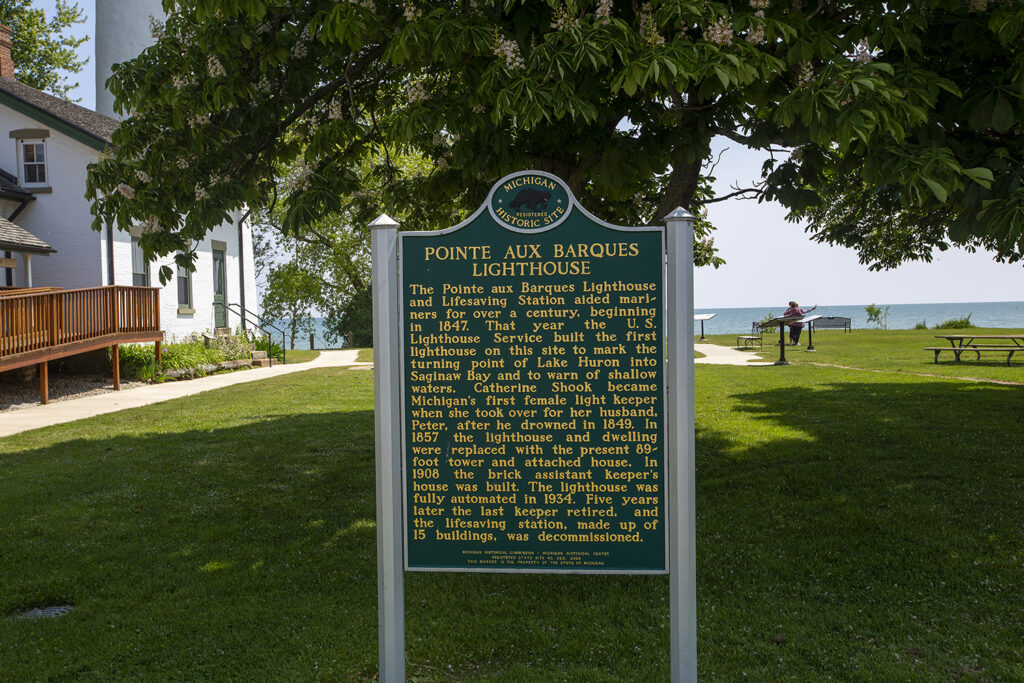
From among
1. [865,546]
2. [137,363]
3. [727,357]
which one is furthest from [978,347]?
[137,363]

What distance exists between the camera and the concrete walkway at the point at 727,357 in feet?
71.7

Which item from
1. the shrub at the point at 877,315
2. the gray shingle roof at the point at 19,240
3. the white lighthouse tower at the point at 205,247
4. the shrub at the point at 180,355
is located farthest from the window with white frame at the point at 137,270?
the shrub at the point at 877,315

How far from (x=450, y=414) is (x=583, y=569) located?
975mm

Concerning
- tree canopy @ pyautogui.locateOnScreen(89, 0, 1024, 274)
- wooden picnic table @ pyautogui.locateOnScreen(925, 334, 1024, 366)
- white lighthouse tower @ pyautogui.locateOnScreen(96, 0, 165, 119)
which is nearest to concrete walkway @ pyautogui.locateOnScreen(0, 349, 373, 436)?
tree canopy @ pyautogui.locateOnScreen(89, 0, 1024, 274)

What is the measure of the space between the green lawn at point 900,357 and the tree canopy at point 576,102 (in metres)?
9.26

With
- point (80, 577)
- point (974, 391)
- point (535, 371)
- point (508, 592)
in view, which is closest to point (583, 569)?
point (535, 371)

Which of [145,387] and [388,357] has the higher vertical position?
[388,357]

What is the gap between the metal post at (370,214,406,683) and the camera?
386cm

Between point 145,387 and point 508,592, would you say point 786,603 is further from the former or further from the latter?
point 145,387

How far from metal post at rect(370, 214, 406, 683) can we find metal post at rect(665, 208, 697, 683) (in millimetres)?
1314

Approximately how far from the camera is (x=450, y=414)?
3.89m

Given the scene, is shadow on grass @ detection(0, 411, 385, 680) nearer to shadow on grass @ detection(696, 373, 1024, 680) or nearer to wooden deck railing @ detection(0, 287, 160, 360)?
shadow on grass @ detection(696, 373, 1024, 680)

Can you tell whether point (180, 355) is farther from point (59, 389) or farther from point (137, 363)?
point (59, 389)

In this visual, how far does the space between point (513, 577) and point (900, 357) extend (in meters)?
19.7
